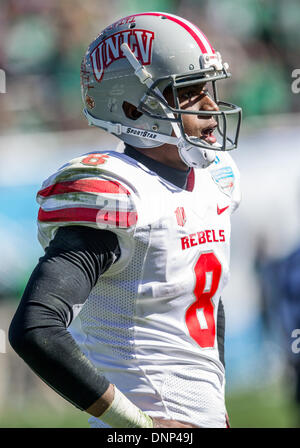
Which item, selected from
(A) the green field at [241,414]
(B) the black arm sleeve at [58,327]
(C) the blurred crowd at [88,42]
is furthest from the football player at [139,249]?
(C) the blurred crowd at [88,42]

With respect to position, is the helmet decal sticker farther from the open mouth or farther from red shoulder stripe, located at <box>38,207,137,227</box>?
red shoulder stripe, located at <box>38,207,137,227</box>

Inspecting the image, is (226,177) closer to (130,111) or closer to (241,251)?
(130,111)

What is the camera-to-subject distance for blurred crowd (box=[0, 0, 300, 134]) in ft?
17.4

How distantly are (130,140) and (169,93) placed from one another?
0.15 m

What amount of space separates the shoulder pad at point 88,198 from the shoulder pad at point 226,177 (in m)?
0.40

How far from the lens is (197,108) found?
1.94 meters

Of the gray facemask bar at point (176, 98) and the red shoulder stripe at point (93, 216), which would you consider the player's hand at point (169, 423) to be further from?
the gray facemask bar at point (176, 98)

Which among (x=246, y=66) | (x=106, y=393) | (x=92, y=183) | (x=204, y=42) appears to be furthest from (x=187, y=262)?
(x=246, y=66)

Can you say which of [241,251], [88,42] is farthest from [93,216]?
[88,42]

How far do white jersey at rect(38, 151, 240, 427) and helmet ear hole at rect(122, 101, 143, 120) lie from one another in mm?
169

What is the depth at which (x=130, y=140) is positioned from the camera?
1997mm

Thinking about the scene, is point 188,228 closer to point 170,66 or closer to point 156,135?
point 156,135

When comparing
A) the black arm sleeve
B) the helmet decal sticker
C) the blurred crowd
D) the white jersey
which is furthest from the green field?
the black arm sleeve

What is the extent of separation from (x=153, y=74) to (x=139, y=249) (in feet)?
1.53
